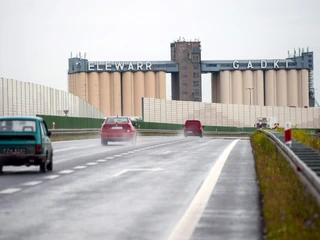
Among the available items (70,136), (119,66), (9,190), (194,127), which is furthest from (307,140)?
(119,66)

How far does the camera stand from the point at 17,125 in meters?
18.4

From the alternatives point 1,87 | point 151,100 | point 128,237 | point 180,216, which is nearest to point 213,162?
point 180,216

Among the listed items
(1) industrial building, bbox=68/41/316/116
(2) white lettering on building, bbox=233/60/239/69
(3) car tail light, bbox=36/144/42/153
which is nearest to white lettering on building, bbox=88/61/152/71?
(1) industrial building, bbox=68/41/316/116

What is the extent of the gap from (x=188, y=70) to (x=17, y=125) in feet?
439

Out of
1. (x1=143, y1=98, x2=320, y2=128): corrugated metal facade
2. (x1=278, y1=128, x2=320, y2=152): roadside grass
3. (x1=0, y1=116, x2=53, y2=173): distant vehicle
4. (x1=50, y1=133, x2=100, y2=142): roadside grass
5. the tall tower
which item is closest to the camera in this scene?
(x1=0, y1=116, x2=53, y2=173): distant vehicle

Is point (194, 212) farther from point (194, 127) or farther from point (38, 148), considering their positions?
point (194, 127)

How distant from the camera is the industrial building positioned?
497 ft

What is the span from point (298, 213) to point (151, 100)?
10173 centimetres

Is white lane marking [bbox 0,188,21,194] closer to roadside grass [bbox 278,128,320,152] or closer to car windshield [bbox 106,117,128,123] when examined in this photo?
roadside grass [bbox 278,128,320,152]

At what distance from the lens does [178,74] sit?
506ft

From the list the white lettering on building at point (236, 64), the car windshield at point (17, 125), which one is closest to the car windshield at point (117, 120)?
the car windshield at point (17, 125)

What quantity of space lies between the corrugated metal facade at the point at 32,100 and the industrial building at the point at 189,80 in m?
71.4

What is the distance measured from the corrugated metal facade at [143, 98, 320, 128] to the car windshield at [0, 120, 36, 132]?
89.4 m

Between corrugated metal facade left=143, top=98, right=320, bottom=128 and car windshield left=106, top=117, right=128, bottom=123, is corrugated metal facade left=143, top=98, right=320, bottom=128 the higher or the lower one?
the higher one
